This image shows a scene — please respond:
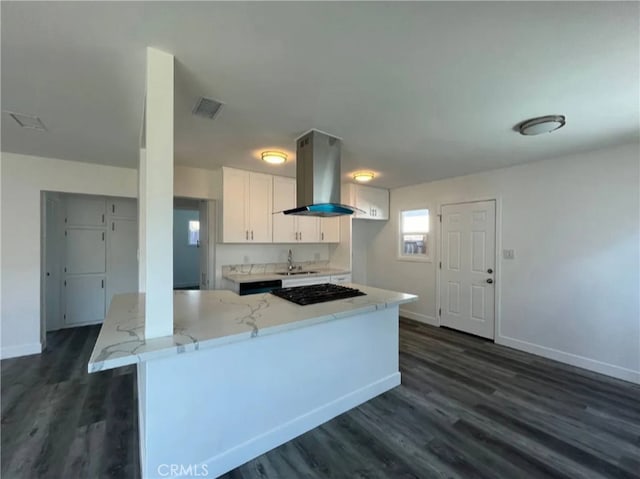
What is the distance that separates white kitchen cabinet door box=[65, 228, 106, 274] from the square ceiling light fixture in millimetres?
2501

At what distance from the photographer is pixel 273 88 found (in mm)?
1898

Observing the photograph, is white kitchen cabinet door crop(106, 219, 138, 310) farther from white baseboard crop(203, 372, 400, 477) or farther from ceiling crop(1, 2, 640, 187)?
white baseboard crop(203, 372, 400, 477)

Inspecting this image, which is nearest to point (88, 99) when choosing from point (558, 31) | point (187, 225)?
point (558, 31)

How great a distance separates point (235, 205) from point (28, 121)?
2116mm

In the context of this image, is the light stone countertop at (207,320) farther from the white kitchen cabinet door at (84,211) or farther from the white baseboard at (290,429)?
the white kitchen cabinet door at (84,211)

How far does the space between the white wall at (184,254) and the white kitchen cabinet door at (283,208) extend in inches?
176

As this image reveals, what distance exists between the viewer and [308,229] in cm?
477

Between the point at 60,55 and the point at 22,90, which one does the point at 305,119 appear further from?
the point at 22,90

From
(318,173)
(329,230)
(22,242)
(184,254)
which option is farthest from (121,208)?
(318,173)

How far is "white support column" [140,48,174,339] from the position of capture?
150 centimetres

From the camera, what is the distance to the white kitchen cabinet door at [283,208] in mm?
4379

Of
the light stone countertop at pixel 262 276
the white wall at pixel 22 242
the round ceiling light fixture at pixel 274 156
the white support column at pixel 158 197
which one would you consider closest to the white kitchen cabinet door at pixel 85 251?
the white wall at pixel 22 242

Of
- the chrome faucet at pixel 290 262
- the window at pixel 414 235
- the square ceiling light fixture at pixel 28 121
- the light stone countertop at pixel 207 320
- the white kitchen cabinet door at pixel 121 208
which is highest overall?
the square ceiling light fixture at pixel 28 121

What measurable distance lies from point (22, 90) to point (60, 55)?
71cm
